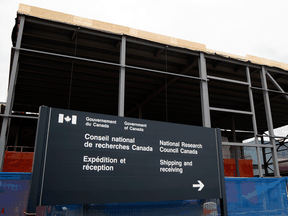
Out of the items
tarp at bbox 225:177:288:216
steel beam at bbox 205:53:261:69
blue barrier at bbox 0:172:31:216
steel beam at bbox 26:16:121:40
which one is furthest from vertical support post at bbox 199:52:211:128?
blue barrier at bbox 0:172:31:216

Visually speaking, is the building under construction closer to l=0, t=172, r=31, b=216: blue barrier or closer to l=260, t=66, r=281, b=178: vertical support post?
l=260, t=66, r=281, b=178: vertical support post

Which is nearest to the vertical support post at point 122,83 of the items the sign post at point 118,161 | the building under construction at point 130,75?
the building under construction at point 130,75

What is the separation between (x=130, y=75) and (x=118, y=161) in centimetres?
917

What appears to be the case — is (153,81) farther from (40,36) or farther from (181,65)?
(40,36)

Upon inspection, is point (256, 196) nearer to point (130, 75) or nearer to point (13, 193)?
point (13, 193)

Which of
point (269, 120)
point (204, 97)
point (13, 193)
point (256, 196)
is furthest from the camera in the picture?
point (269, 120)

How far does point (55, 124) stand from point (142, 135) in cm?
171

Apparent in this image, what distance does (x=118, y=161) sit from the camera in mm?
4535

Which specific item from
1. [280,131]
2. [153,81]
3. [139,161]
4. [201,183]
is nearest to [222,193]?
[201,183]

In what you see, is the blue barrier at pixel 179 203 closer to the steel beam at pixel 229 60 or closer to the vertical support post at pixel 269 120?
the vertical support post at pixel 269 120

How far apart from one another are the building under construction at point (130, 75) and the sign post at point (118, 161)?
122 inches

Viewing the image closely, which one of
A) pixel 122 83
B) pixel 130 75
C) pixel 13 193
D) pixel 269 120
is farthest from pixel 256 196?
pixel 130 75

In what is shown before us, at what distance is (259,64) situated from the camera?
36.4 ft

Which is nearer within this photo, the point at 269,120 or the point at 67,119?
the point at 67,119
